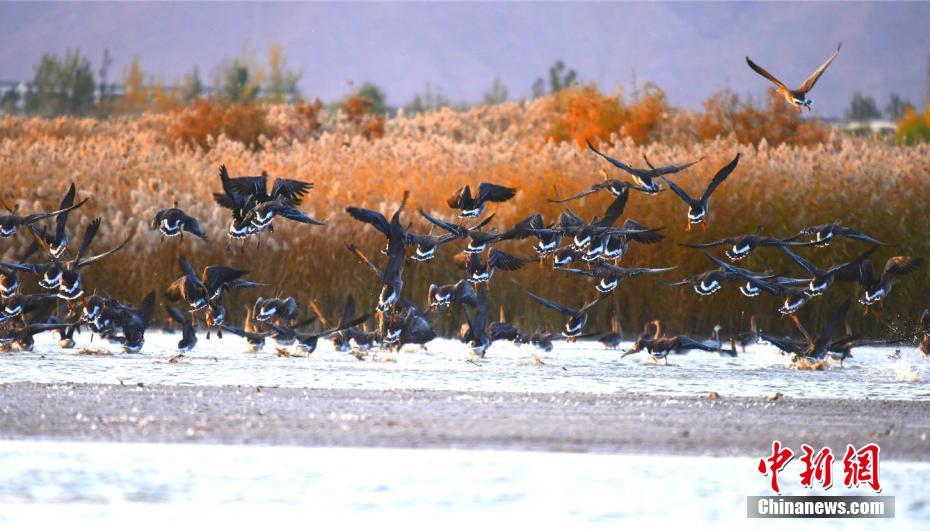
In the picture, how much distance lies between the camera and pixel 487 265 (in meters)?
15.7

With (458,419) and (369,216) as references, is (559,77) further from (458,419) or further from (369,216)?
(458,419)

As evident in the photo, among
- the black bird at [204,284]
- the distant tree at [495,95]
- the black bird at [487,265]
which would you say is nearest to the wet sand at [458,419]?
the black bird at [204,284]

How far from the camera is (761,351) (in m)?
17.9

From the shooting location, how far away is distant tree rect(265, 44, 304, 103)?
84.9 metres

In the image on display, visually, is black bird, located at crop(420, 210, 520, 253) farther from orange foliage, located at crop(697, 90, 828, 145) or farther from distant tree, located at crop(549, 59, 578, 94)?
distant tree, located at crop(549, 59, 578, 94)

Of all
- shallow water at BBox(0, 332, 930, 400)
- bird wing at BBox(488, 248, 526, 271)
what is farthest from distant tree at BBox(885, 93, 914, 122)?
bird wing at BBox(488, 248, 526, 271)

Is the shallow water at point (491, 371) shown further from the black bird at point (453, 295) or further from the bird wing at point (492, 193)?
the bird wing at point (492, 193)

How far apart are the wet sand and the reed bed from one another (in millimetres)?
7077

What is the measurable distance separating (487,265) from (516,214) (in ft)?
17.9

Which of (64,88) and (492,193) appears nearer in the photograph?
(492,193)

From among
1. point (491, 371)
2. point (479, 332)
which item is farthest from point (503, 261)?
point (491, 371)

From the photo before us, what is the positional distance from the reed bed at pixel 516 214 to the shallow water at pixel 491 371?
164cm

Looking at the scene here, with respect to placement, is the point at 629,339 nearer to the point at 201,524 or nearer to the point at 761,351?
the point at 761,351

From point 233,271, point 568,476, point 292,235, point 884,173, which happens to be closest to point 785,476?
point 568,476
